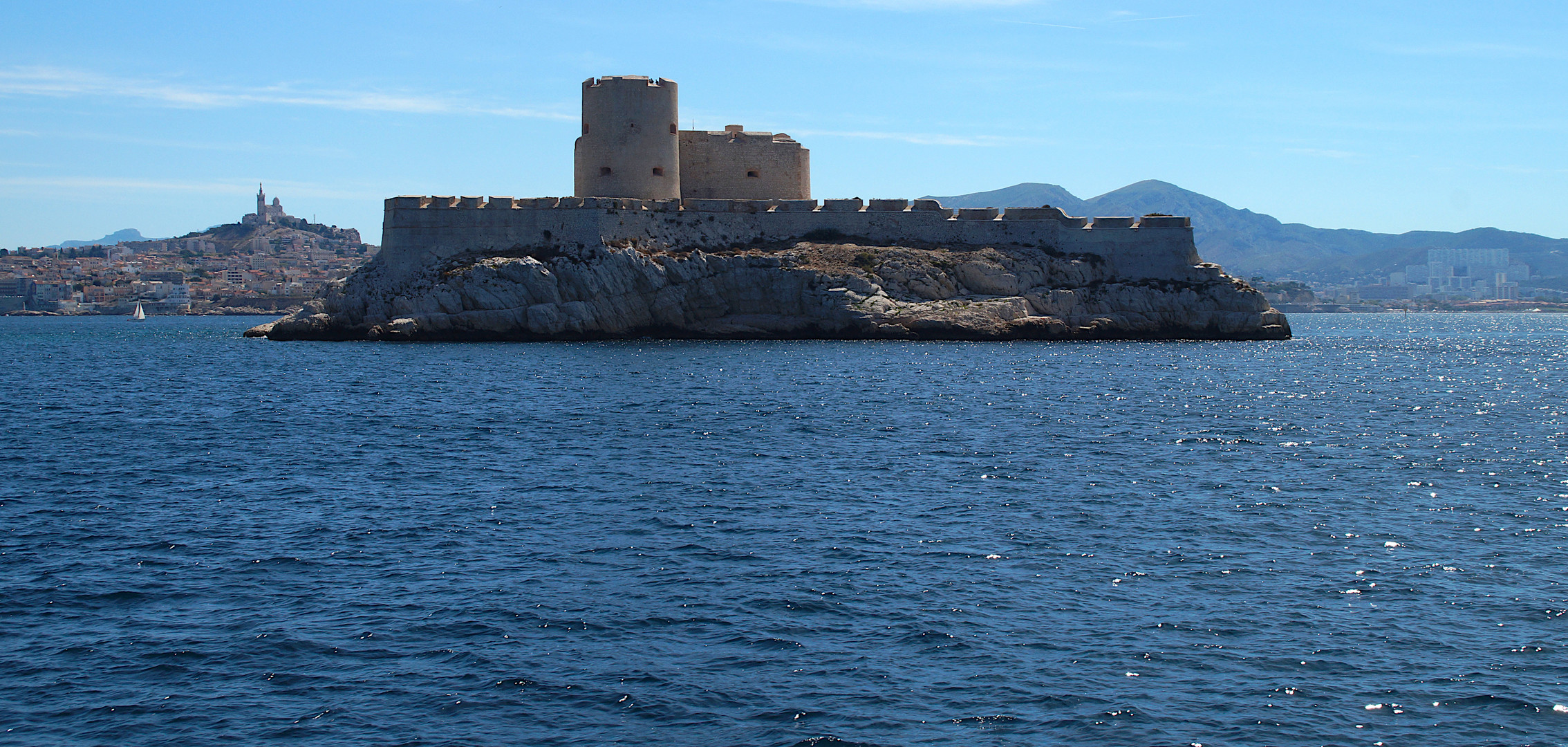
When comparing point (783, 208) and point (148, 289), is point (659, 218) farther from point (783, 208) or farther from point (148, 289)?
point (148, 289)

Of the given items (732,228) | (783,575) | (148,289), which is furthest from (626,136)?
(148,289)

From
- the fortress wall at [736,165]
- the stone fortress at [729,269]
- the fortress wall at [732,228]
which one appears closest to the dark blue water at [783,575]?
the stone fortress at [729,269]

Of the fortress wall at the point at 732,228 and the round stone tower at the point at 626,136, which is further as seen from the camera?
the round stone tower at the point at 626,136

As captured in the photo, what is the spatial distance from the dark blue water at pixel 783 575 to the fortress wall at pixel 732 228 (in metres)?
24.3

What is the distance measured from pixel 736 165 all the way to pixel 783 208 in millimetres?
5372

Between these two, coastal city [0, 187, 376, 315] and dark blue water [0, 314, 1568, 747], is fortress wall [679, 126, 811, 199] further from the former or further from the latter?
coastal city [0, 187, 376, 315]

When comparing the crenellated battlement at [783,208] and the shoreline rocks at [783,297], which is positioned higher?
the crenellated battlement at [783,208]

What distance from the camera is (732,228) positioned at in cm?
5662

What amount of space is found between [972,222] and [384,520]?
147 feet

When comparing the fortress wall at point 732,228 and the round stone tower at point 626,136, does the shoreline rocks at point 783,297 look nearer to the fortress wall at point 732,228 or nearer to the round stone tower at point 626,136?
the fortress wall at point 732,228

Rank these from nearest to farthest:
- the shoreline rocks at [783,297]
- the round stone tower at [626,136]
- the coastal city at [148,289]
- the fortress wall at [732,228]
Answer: the shoreline rocks at [783,297], the fortress wall at [732,228], the round stone tower at [626,136], the coastal city at [148,289]

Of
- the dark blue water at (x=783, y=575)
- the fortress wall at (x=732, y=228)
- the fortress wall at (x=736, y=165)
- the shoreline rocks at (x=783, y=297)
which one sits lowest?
the dark blue water at (x=783, y=575)

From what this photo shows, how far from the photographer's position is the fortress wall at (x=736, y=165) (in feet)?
201

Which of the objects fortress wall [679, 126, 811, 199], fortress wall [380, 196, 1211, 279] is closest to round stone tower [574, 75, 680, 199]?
fortress wall [380, 196, 1211, 279]
